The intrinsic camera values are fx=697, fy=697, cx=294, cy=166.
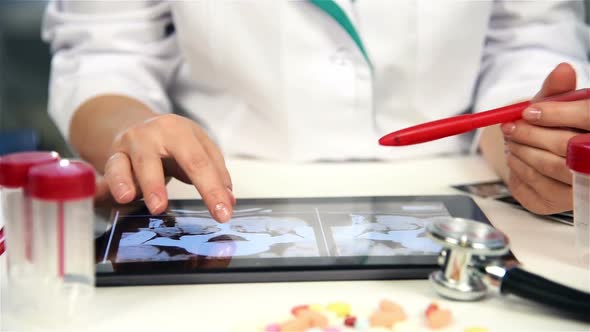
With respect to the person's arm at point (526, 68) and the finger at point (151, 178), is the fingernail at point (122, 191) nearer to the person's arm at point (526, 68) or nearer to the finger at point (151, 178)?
the finger at point (151, 178)

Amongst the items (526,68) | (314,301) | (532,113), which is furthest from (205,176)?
(526,68)

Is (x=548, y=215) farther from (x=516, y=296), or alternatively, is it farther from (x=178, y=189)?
(x=178, y=189)

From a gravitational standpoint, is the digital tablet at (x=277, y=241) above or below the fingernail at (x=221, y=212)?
below

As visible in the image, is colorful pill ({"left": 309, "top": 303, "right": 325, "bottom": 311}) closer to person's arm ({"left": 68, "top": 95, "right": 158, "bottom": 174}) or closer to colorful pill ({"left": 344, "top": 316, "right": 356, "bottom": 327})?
colorful pill ({"left": 344, "top": 316, "right": 356, "bottom": 327})

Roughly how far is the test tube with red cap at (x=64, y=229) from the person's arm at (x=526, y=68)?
0.34m

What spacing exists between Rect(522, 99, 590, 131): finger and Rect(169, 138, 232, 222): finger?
24cm

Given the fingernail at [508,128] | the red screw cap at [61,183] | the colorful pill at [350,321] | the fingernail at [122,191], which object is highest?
the fingernail at [508,128]

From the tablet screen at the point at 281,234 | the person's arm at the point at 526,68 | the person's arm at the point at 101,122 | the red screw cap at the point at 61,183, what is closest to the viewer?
the red screw cap at the point at 61,183

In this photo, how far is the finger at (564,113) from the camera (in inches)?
20.8

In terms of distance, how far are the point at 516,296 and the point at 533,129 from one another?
171mm

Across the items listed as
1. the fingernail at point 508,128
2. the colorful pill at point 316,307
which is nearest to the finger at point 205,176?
the colorful pill at point 316,307

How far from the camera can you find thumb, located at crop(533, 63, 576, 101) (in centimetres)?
55

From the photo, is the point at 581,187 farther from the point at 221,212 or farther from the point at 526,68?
the point at 526,68

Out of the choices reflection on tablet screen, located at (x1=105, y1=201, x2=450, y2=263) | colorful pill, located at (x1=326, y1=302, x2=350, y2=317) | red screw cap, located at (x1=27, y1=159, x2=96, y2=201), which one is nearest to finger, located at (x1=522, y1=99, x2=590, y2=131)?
reflection on tablet screen, located at (x1=105, y1=201, x2=450, y2=263)
